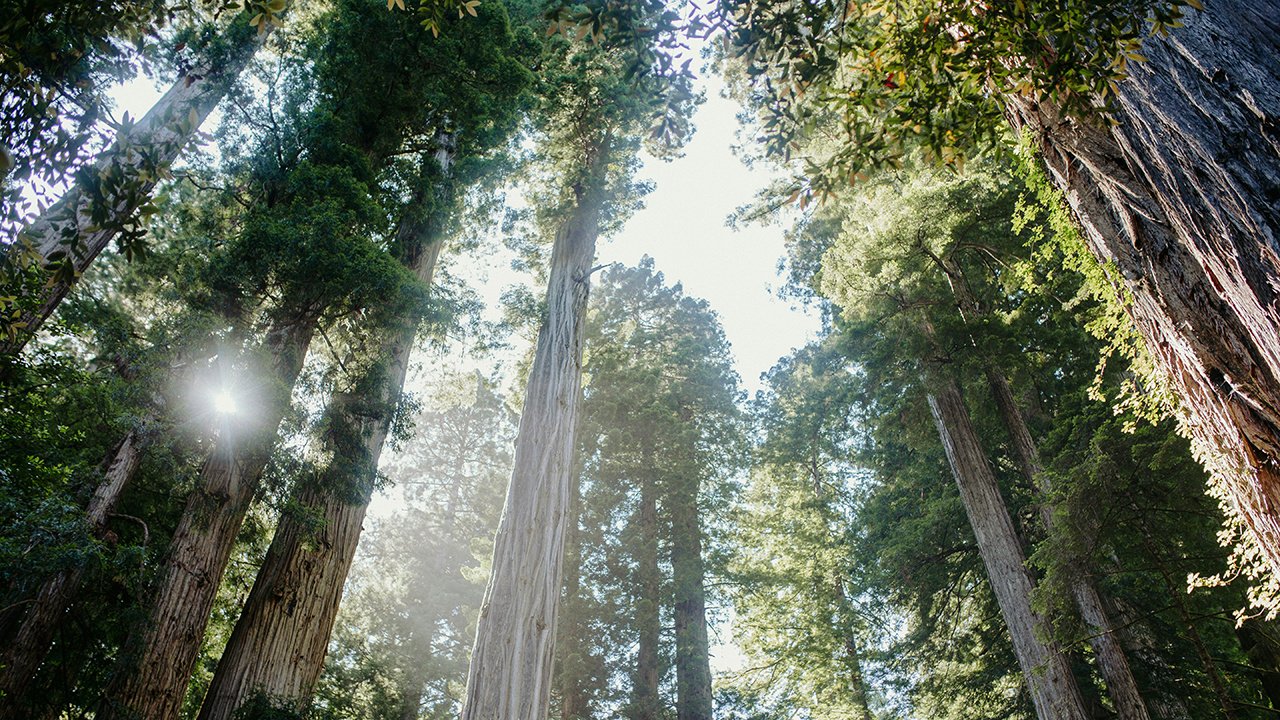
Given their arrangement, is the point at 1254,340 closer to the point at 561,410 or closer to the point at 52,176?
the point at 52,176

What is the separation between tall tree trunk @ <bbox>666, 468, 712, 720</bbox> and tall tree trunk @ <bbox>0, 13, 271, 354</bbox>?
11.3 m

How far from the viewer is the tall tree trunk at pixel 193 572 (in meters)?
4.27

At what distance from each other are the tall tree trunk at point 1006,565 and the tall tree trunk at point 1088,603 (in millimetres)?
485

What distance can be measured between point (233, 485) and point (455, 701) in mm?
12879

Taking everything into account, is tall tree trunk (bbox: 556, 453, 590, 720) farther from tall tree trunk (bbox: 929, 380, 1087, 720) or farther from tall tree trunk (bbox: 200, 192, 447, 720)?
tall tree trunk (bbox: 929, 380, 1087, 720)

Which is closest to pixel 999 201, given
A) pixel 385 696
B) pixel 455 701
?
pixel 385 696

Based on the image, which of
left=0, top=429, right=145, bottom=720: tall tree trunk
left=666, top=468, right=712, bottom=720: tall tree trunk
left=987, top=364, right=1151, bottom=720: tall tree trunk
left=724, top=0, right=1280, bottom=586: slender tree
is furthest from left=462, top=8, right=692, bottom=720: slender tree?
left=666, top=468, right=712, bottom=720: tall tree trunk

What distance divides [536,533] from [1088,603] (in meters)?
6.95

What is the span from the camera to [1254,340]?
1442 mm

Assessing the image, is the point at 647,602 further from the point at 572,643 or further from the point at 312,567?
the point at 312,567

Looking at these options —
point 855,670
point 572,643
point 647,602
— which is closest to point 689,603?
point 647,602

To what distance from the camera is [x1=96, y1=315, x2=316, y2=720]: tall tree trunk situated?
4.27m

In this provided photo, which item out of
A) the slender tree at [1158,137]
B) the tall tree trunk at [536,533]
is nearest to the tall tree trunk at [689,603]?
the tall tree trunk at [536,533]

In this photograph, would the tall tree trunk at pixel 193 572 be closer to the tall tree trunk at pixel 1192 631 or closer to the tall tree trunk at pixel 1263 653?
the tall tree trunk at pixel 1192 631
